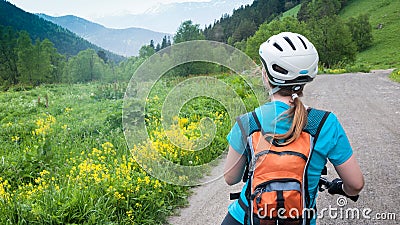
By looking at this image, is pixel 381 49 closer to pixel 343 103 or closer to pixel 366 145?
pixel 343 103

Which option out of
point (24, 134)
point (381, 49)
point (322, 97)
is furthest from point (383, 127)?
point (381, 49)

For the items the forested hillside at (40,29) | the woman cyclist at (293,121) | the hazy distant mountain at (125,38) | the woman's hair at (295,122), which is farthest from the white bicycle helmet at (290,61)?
the forested hillside at (40,29)

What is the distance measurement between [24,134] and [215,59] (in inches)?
271

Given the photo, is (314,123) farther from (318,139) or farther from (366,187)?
(366,187)

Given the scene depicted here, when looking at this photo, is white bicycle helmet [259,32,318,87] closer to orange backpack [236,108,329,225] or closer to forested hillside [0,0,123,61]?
orange backpack [236,108,329,225]

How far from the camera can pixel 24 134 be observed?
323 inches

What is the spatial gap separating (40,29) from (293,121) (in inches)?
5645

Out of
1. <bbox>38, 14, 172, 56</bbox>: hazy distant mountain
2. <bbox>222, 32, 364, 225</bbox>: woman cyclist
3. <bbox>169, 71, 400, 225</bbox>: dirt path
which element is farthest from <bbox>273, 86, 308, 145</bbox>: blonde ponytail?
<bbox>38, 14, 172, 56</bbox>: hazy distant mountain

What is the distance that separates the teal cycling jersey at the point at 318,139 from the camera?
188cm

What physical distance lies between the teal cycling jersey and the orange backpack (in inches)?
1.2

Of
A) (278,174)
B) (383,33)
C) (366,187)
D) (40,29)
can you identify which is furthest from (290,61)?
(40,29)

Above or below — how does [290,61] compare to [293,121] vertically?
above

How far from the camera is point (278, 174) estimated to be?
184 cm

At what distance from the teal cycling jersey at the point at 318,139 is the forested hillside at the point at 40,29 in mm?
122450
